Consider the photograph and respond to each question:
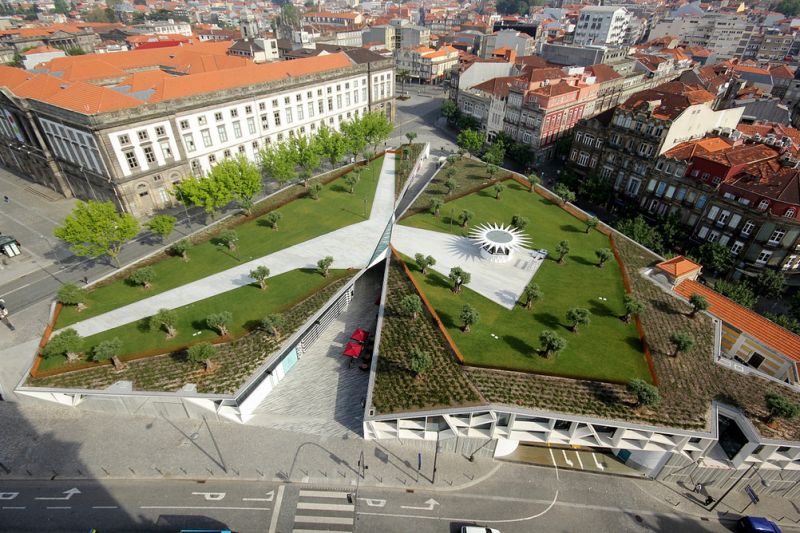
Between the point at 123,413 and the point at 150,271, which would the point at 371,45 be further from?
the point at 123,413

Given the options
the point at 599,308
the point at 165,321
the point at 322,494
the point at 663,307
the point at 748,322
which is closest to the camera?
the point at 322,494

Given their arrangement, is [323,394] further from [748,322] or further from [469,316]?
[748,322]

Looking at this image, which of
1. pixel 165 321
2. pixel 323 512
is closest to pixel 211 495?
pixel 323 512

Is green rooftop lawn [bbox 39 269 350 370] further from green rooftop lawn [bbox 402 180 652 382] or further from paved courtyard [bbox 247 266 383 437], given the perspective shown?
green rooftop lawn [bbox 402 180 652 382]

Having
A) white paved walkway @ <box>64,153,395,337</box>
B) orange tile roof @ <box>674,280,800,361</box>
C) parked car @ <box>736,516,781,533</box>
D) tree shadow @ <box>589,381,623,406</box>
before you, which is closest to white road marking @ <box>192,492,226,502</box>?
white paved walkway @ <box>64,153,395,337</box>

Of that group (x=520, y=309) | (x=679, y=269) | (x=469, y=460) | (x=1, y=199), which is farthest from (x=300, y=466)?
(x=1, y=199)
